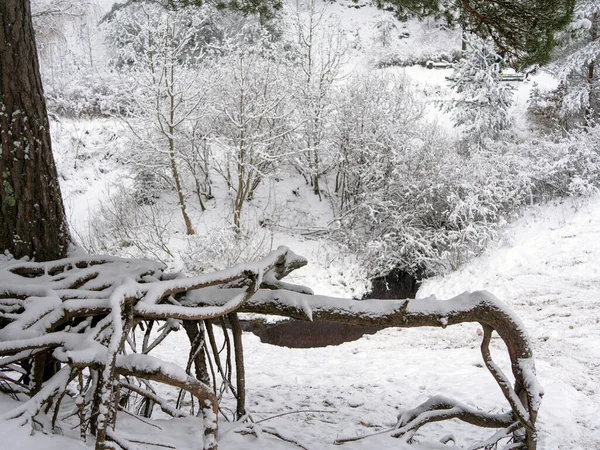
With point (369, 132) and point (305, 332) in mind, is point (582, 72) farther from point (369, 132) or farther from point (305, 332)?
point (305, 332)

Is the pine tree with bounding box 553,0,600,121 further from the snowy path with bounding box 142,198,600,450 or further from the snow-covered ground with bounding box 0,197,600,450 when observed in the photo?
the snowy path with bounding box 142,198,600,450

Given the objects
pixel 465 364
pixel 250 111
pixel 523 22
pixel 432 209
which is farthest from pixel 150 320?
pixel 432 209

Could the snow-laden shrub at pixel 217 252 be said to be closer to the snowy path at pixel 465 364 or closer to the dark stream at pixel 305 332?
the dark stream at pixel 305 332

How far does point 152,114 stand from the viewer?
1338 centimetres

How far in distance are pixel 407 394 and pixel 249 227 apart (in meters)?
8.91

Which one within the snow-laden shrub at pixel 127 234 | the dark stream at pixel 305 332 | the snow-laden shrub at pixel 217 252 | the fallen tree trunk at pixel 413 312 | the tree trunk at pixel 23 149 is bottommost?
the dark stream at pixel 305 332

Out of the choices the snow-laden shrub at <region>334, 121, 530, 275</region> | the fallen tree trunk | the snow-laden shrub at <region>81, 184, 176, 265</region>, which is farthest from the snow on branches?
the snow-laden shrub at <region>334, 121, 530, 275</region>

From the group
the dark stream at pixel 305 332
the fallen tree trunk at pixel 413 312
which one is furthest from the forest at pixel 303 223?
the dark stream at pixel 305 332

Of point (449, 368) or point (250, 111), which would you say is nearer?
point (449, 368)

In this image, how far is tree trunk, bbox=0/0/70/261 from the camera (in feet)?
7.89

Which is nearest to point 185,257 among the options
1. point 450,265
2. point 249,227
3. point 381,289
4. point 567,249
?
point 249,227

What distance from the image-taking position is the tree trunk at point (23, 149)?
240 centimetres

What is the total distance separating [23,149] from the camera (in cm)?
247

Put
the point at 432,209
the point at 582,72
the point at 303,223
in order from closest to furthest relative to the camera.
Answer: the point at 432,209 < the point at 303,223 < the point at 582,72
